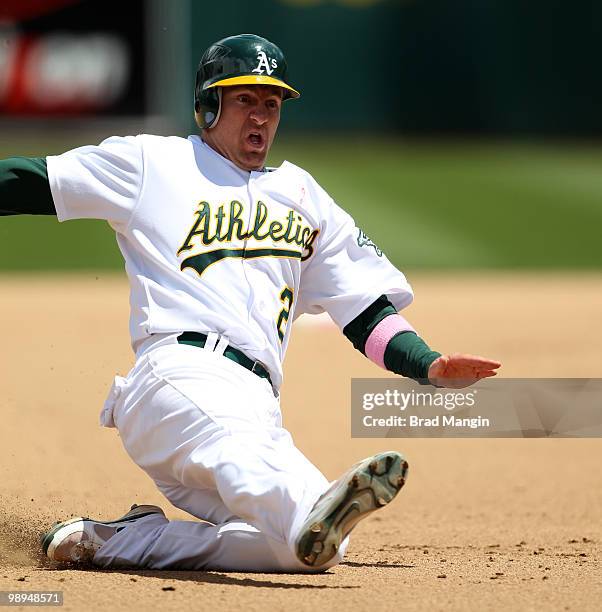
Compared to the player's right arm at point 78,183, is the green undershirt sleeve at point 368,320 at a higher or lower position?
lower

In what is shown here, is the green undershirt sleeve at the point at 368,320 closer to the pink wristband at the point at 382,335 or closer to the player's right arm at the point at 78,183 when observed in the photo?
the pink wristband at the point at 382,335

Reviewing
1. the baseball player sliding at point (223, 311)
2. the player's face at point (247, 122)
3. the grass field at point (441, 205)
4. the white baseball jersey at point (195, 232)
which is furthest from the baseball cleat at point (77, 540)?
the grass field at point (441, 205)

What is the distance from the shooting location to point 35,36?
51.8 ft

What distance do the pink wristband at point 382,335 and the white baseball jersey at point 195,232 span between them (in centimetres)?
28

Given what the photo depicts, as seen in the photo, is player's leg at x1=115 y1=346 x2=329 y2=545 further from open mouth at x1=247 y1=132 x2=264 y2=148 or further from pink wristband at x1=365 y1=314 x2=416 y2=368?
open mouth at x1=247 y1=132 x2=264 y2=148

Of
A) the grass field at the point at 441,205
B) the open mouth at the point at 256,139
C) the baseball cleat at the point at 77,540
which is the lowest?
the grass field at the point at 441,205

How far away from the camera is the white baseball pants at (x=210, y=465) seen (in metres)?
3.42


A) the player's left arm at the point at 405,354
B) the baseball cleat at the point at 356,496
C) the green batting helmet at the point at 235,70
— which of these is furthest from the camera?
the green batting helmet at the point at 235,70

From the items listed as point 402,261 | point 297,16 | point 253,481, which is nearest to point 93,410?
point 253,481

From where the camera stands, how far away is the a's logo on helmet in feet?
13.1

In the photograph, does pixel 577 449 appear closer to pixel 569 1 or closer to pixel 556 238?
pixel 556 238

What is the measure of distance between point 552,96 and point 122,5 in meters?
6.03

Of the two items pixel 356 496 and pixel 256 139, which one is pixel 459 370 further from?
pixel 256 139

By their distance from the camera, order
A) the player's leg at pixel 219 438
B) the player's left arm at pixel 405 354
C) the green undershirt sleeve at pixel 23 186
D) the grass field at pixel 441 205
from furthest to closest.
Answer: the grass field at pixel 441 205 < the player's left arm at pixel 405 354 < the green undershirt sleeve at pixel 23 186 < the player's leg at pixel 219 438
